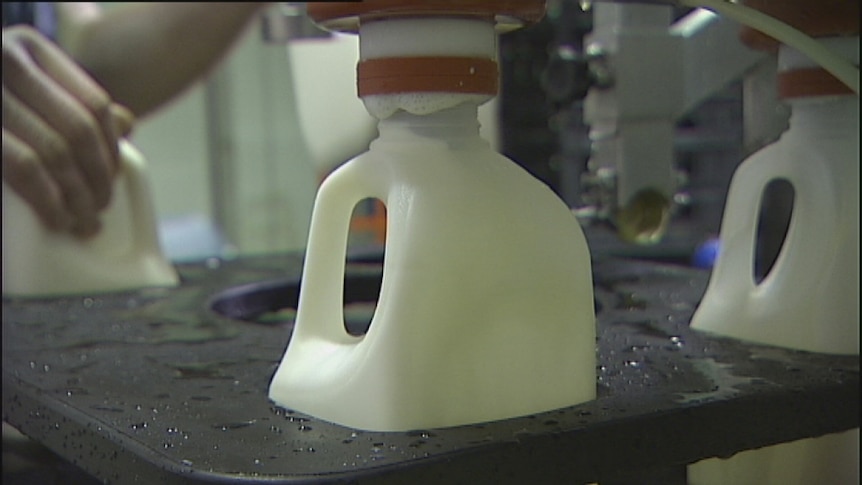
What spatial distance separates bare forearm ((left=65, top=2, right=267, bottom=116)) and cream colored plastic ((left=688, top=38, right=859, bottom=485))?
0.87 m

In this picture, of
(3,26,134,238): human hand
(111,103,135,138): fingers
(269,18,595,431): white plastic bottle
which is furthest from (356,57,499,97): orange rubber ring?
(111,103,135,138): fingers

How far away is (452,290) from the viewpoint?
1.57 ft

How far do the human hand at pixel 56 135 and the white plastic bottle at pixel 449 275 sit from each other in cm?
68

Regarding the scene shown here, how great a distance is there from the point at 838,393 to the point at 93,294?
2.67 ft

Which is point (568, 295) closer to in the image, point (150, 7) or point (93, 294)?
point (93, 294)

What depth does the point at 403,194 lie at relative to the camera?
0.50m

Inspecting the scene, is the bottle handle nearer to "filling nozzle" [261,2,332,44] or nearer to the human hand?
A: the human hand

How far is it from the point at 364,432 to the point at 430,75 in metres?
0.18

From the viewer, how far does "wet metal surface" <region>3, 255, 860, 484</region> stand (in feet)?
1.44

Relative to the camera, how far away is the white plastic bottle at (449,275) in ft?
1.57

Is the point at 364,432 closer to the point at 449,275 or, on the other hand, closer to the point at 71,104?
the point at 449,275

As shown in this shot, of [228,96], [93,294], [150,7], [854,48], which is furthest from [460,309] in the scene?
[228,96]

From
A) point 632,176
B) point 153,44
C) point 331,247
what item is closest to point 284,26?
point 153,44

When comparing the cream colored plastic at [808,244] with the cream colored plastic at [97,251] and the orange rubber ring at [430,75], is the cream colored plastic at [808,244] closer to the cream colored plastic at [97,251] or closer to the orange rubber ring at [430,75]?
the orange rubber ring at [430,75]
